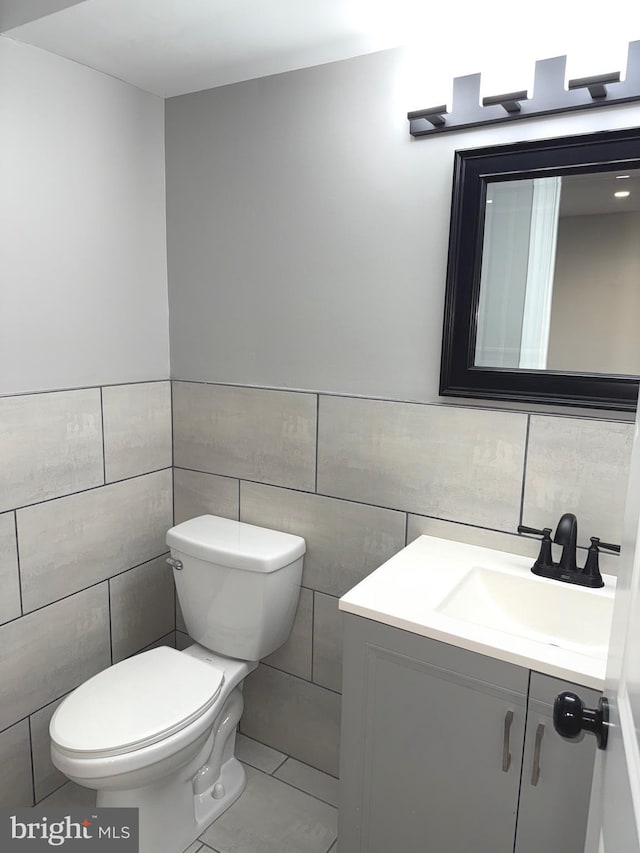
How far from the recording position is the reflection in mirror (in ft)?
4.66

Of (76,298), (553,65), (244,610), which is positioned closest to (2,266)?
(76,298)

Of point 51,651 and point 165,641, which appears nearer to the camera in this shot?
point 51,651

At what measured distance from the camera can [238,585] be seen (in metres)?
1.88

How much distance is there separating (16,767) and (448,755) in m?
1.34

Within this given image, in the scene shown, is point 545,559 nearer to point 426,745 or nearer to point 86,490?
point 426,745

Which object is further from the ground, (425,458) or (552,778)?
(425,458)

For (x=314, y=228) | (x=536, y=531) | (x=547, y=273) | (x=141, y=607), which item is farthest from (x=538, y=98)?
(x=141, y=607)

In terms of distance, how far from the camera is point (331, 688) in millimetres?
2025

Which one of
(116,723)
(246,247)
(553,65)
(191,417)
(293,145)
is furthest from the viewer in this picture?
(191,417)

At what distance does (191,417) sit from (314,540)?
2.15 ft

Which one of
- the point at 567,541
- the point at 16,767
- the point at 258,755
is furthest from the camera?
the point at 258,755

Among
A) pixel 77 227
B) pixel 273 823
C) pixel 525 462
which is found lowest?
pixel 273 823

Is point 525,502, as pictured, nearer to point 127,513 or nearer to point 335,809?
point 335,809

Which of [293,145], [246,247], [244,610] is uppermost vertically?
[293,145]
